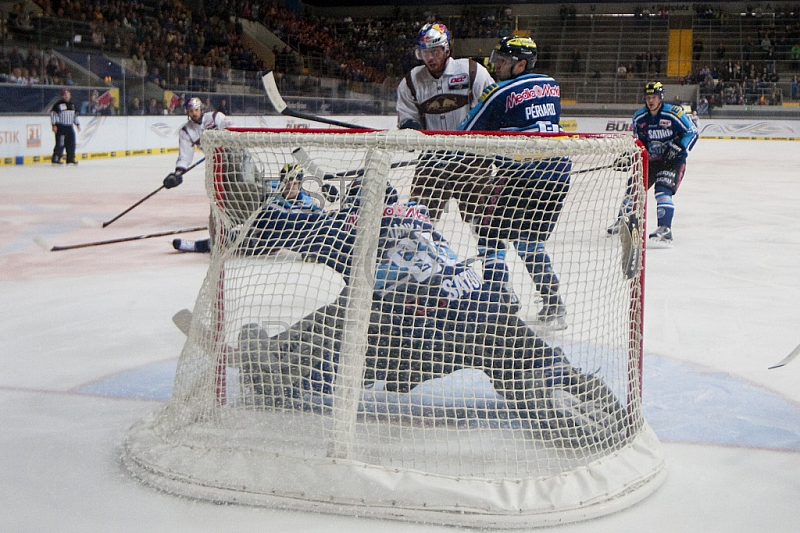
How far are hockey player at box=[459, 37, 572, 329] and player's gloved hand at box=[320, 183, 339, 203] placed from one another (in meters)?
0.41

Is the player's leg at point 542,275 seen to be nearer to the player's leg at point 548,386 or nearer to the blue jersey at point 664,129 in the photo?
the player's leg at point 548,386

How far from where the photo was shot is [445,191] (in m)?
2.23

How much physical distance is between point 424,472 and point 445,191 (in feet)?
2.41

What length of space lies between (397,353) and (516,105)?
136 centimetres

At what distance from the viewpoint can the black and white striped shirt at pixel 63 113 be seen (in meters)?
11.5

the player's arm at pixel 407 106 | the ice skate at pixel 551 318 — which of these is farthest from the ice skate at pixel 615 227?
the player's arm at pixel 407 106

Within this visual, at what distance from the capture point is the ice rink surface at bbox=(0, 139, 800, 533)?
1815mm

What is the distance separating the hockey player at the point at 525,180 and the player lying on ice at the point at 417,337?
7.2 inches

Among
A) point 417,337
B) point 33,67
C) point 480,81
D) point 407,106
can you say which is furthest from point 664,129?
point 33,67

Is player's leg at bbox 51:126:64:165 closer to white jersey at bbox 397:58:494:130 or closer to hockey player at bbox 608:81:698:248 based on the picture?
hockey player at bbox 608:81:698:248

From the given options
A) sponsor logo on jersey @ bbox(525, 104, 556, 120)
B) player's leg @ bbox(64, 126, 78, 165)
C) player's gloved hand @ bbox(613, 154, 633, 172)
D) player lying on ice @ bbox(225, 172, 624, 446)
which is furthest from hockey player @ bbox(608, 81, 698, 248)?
player's leg @ bbox(64, 126, 78, 165)

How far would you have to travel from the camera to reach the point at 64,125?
38.4 feet

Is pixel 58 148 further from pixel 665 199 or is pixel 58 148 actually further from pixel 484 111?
pixel 484 111

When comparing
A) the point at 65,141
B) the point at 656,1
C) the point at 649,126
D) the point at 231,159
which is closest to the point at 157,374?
the point at 231,159
